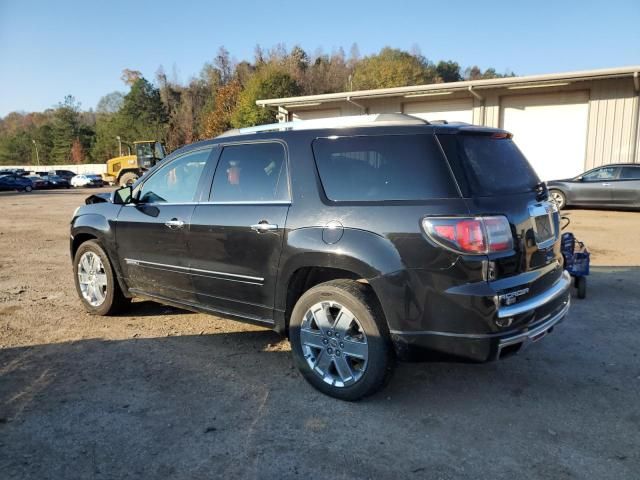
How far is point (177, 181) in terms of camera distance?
4.70 m

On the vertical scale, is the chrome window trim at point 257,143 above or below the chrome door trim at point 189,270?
above

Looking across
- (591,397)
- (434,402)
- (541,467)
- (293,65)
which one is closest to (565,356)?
(591,397)

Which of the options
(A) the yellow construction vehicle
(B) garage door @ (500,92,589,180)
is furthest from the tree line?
(B) garage door @ (500,92,589,180)

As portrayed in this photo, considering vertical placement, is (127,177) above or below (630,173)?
below

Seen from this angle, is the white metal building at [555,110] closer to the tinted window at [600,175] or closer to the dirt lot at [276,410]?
the tinted window at [600,175]

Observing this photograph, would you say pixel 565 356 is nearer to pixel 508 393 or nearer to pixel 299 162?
pixel 508 393

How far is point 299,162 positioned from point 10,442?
2597 millimetres

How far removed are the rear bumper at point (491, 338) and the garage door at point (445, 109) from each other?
18485mm

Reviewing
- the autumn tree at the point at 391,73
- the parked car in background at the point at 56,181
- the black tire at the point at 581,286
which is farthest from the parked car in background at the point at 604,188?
the autumn tree at the point at 391,73

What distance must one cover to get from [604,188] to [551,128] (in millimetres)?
4947

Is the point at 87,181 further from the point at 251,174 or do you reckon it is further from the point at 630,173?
the point at 251,174

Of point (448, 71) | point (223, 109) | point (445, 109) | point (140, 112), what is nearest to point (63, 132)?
point (140, 112)

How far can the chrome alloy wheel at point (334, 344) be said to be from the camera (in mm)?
3408

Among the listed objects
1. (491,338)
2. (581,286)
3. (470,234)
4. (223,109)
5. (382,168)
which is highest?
(223,109)
